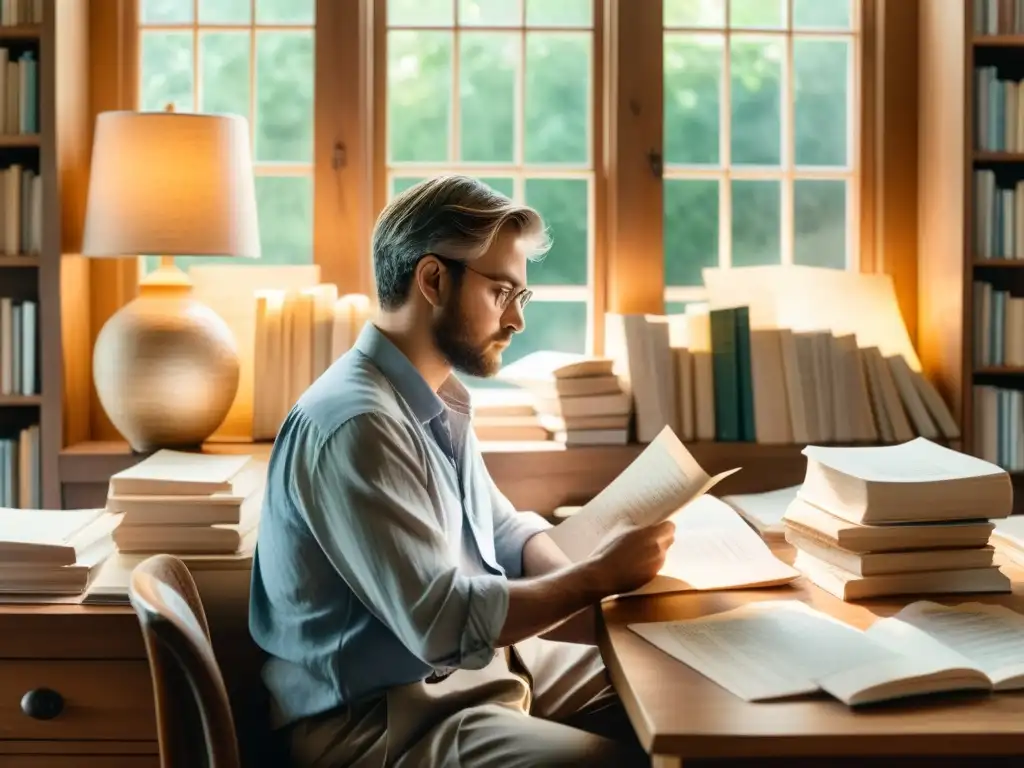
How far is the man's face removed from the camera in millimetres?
2033

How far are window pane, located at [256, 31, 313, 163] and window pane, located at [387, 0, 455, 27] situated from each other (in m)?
0.25

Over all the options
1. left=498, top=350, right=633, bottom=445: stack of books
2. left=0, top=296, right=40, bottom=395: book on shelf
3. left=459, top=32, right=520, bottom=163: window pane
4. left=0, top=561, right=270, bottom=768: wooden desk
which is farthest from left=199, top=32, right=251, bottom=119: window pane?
left=0, top=561, right=270, bottom=768: wooden desk

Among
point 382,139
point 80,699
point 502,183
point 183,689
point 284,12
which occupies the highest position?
point 284,12

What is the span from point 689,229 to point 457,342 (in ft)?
5.14

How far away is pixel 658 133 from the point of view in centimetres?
334

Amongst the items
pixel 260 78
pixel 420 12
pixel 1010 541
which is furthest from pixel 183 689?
pixel 420 12

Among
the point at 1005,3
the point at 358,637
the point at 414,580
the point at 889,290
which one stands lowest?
the point at 358,637

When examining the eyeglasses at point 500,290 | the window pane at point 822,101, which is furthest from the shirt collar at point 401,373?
the window pane at point 822,101

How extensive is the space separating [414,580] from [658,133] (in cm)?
199

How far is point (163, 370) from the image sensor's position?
2871 millimetres

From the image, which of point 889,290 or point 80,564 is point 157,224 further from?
point 889,290

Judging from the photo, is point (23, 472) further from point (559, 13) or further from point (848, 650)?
point (848, 650)

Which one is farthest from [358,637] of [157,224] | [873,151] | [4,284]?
[873,151]

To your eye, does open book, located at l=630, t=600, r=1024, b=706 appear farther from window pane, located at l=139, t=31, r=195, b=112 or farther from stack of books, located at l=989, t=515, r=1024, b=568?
window pane, located at l=139, t=31, r=195, b=112
